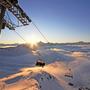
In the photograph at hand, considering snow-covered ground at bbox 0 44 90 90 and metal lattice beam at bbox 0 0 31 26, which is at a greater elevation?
metal lattice beam at bbox 0 0 31 26

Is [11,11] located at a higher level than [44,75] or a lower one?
higher

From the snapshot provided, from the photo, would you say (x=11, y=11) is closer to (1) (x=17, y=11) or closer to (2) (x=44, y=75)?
(1) (x=17, y=11)

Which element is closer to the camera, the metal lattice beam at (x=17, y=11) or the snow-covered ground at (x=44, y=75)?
the metal lattice beam at (x=17, y=11)

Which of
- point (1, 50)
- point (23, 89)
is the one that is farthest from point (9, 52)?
point (23, 89)

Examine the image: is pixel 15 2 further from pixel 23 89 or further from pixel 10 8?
pixel 23 89

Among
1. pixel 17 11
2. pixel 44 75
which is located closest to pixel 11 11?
pixel 17 11

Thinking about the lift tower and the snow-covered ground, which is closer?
the lift tower

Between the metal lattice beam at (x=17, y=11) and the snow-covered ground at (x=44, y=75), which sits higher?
the metal lattice beam at (x=17, y=11)

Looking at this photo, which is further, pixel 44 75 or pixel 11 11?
pixel 44 75

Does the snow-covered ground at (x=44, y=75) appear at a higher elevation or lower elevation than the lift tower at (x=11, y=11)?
lower

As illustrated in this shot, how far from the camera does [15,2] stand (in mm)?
18656

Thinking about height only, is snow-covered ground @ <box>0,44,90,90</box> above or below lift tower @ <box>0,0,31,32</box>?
below

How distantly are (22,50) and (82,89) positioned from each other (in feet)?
305

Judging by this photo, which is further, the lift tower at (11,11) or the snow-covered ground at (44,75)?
the snow-covered ground at (44,75)
